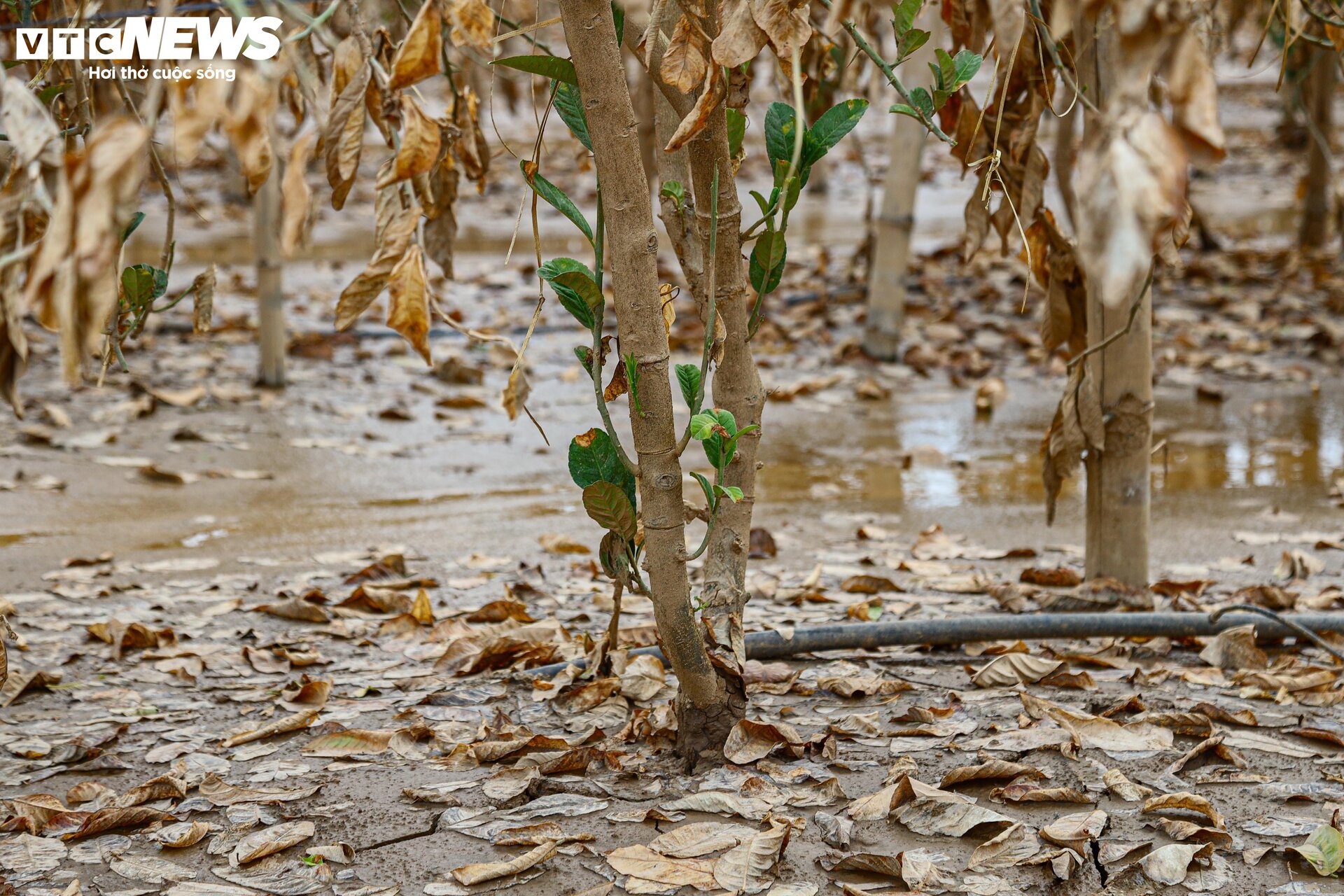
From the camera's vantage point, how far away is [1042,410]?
4629mm

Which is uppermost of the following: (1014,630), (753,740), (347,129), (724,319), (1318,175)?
(1318,175)

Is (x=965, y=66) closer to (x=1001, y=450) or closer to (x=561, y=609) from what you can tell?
(x=561, y=609)

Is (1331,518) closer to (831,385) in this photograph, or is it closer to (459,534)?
(831,385)

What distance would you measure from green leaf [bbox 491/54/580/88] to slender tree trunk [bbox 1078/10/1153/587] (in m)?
1.22

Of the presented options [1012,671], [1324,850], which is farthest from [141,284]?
[1324,850]

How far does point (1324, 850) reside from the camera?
146 cm

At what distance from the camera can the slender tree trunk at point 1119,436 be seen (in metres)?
2.32

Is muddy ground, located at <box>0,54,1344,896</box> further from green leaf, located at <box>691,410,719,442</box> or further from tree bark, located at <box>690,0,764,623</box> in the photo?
green leaf, located at <box>691,410,719,442</box>

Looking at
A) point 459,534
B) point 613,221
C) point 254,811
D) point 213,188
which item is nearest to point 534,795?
point 254,811

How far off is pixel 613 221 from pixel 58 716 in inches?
51.7

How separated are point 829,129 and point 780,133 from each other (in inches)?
2.5

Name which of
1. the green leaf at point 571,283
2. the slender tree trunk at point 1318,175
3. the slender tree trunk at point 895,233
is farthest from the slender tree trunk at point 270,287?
the slender tree trunk at point 1318,175

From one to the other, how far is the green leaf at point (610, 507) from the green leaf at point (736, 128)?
48 centimetres

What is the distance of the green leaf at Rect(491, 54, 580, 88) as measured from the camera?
1443 mm
